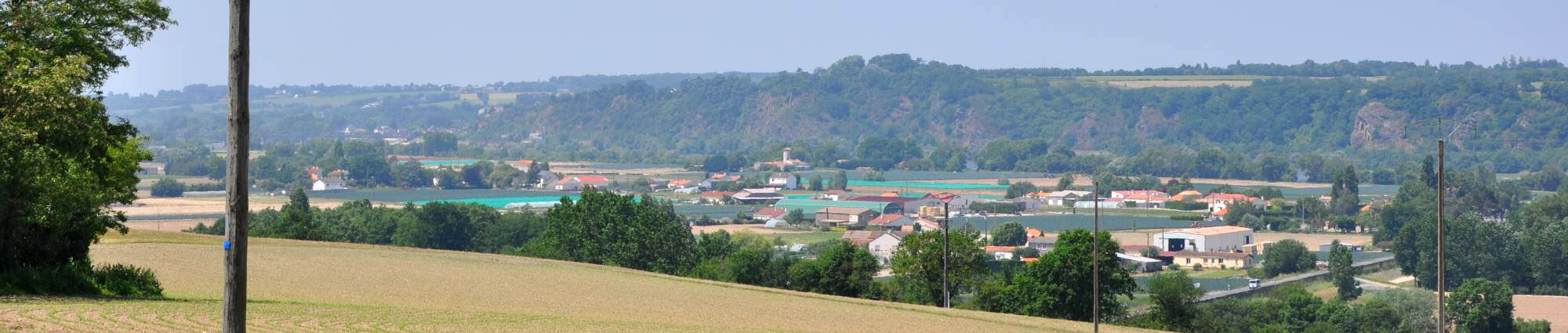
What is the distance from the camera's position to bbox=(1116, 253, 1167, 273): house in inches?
3243

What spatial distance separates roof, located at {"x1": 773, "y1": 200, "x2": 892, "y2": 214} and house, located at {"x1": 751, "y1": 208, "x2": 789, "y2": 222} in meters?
A: 1.52

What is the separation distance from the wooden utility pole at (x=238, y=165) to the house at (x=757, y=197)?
130882mm

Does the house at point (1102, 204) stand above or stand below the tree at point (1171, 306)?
below

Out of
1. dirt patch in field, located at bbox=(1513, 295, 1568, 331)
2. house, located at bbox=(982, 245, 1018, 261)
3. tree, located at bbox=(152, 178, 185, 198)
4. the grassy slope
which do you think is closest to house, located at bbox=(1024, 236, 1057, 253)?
house, located at bbox=(982, 245, 1018, 261)

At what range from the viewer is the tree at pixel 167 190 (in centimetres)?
14075

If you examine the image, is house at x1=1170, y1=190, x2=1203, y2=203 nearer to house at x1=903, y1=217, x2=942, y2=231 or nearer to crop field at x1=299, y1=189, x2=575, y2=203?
house at x1=903, y1=217, x2=942, y2=231

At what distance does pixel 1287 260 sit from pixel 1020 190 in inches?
2855

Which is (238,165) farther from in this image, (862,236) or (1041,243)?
(862,236)

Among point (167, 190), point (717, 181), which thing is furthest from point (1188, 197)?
point (167, 190)

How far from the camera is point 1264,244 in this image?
3846 inches

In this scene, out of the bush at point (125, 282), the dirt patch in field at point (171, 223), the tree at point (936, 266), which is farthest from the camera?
the dirt patch in field at point (171, 223)

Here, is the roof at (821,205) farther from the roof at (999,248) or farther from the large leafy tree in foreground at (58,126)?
the large leafy tree in foreground at (58,126)

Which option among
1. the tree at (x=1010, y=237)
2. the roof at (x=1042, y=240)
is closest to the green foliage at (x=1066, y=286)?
the roof at (x=1042, y=240)

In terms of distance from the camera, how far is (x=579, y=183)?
6767 inches
